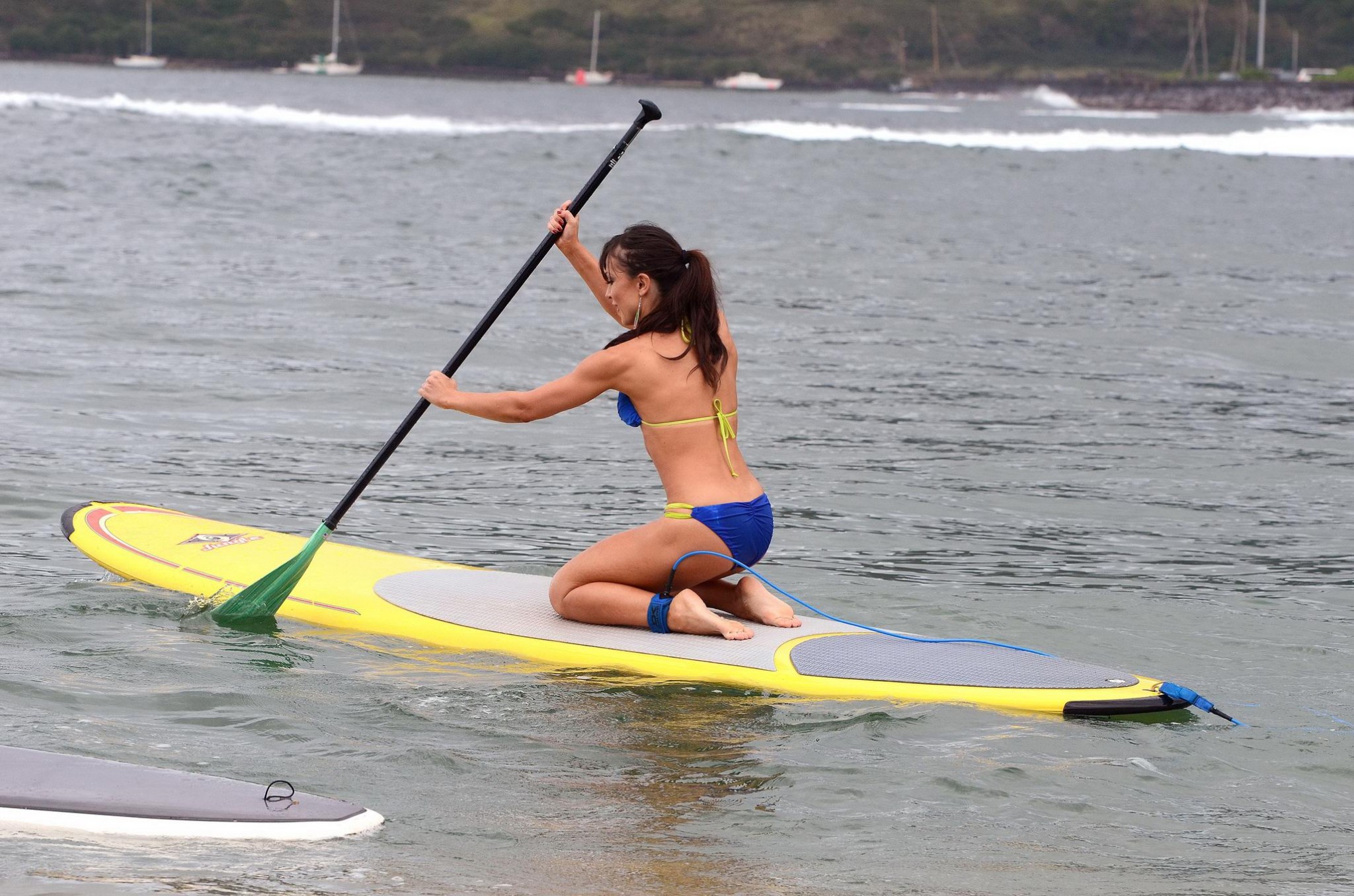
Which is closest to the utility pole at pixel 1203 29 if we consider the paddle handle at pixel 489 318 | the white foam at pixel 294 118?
the white foam at pixel 294 118

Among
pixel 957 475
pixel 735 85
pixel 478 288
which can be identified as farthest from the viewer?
pixel 735 85

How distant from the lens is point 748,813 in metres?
4.48

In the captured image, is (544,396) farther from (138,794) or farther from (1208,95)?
(1208,95)

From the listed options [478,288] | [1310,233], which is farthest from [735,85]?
[478,288]

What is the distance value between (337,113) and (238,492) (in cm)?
4915

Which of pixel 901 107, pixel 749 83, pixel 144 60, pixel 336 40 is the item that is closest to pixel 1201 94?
pixel 901 107

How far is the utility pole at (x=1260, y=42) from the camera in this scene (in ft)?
318

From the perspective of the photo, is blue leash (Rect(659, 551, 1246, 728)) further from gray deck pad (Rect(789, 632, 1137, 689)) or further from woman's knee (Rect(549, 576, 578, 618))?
woman's knee (Rect(549, 576, 578, 618))

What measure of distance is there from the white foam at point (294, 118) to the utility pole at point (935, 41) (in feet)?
207

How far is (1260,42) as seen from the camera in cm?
9912

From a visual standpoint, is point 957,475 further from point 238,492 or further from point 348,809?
point 348,809

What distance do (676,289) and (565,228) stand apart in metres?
0.75

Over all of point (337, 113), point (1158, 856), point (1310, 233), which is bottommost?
point (1158, 856)

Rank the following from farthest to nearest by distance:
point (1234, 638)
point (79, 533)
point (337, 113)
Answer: point (337, 113) → point (79, 533) → point (1234, 638)
